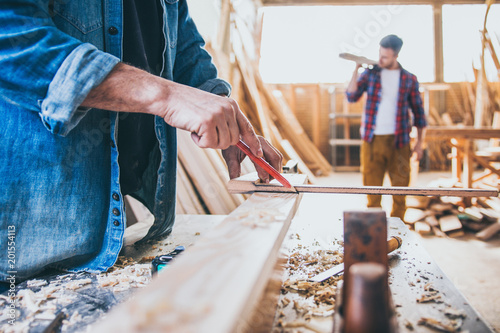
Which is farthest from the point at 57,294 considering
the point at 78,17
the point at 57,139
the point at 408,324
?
the point at 408,324

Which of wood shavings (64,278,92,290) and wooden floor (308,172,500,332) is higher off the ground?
wood shavings (64,278,92,290)

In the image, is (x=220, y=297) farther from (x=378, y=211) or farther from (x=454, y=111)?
(x=454, y=111)

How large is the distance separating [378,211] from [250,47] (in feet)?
26.9

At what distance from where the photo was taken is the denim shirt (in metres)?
0.86

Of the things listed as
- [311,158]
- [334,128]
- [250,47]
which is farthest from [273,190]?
A: [334,128]

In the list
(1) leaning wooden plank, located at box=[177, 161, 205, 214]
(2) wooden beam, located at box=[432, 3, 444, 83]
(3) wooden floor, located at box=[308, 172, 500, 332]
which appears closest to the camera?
(3) wooden floor, located at box=[308, 172, 500, 332]

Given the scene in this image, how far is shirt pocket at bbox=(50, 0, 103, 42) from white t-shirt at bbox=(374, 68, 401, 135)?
3.64 metres

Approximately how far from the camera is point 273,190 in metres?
1.27

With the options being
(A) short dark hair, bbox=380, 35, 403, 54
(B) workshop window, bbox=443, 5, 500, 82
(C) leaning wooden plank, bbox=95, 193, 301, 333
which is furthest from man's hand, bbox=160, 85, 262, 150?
(B) workshop window, bbox=443, 5, 500, 82

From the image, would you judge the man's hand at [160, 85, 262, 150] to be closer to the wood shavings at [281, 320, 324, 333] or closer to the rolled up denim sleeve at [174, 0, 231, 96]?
the wood shavings at [281, 320, 324, 333]

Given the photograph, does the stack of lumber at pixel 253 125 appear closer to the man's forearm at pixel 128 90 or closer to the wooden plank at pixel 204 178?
the wooden plank at pixel 204 178

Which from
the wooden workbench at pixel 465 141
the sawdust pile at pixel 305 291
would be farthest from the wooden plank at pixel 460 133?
the sawdust pile at pixel 305 291

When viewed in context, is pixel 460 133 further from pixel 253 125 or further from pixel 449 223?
pixel 253 125

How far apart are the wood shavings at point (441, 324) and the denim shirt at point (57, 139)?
92cm
